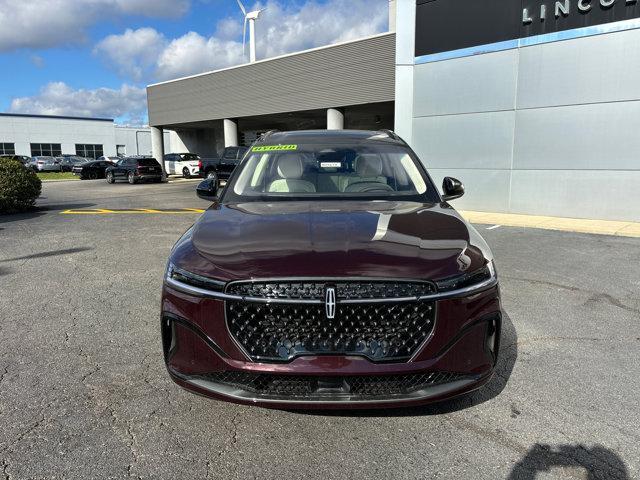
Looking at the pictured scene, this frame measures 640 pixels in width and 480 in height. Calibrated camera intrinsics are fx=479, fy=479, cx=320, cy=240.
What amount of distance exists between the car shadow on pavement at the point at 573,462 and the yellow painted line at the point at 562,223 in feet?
27.1

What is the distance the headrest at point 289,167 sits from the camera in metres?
4.01

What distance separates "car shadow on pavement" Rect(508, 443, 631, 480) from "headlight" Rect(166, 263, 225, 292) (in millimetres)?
1723

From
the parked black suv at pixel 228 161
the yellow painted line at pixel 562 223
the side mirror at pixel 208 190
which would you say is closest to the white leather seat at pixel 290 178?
the side mirror at pixel 208 190

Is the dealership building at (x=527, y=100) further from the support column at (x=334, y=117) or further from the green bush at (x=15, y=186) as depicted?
the green bush at (x=15, y=186)

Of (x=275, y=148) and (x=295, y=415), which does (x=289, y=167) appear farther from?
(x=295, y=415)

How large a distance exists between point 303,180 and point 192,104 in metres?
27.6

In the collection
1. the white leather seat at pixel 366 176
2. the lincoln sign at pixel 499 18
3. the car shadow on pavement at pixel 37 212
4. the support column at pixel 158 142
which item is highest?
the lincoln sign at pixel 499 18

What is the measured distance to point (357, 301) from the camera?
2.33 metres

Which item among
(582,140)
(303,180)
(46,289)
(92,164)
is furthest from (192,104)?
(303,180)

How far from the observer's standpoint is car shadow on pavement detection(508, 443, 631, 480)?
7.73ft

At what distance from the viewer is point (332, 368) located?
2297 mm

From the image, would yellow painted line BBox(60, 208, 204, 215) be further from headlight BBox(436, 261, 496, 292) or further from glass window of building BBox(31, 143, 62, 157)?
glass window of building BBox(31, 143, 62, 157)

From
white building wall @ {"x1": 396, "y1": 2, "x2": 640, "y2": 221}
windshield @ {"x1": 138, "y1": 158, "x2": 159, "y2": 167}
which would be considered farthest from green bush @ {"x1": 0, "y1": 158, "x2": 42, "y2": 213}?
windshield @ {"x1": 138, "y1": 158, "x2": 159, "y2": 167}

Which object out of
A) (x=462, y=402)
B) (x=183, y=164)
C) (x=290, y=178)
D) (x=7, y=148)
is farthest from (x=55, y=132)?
(x=462, y=402)
